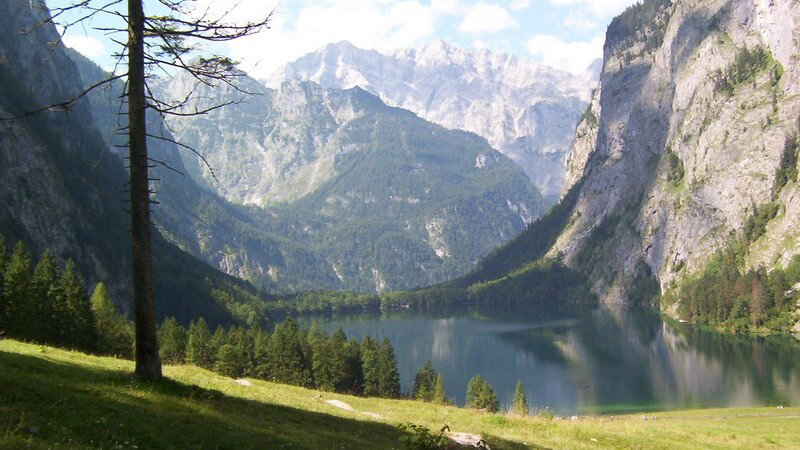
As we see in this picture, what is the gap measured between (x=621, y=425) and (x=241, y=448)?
27.1m

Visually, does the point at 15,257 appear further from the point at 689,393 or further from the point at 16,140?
the point at 689,393

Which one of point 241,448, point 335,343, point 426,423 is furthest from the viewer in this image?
point 335,343

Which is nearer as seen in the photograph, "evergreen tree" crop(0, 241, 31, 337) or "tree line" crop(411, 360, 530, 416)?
"evergreen tree" crop(0, 241, 31, 337)

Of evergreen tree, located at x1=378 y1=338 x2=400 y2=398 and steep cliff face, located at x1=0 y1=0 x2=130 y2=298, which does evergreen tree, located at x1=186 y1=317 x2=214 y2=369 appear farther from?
steep cliff face, located at x1=0 y1=0 x2=130 y2=298

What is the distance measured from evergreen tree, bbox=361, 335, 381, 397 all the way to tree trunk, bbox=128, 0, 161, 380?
252ft

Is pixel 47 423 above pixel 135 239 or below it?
below

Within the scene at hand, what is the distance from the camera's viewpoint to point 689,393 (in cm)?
11712

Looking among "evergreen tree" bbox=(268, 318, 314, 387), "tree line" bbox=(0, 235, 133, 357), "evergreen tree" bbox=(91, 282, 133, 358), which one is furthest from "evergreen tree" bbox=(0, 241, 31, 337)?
"evergreen tree" bbox=(268, 318, 314, 387)

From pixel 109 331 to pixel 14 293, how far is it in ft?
61.4

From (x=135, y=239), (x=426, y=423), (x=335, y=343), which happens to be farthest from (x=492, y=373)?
(x=135, y=239)

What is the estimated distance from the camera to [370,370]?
97.3 meters

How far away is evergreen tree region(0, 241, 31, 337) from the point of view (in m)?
62.7

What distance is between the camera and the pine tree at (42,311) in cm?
6438

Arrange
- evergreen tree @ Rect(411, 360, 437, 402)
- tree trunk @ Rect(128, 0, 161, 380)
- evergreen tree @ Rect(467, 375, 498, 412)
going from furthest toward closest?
evergreen tree @ Rect(411, 360, 437, 402) < evergreen tree @ Rect(467, 375, 498, 412) < tree trunk @ Rect(128, 0, 161, 380)
